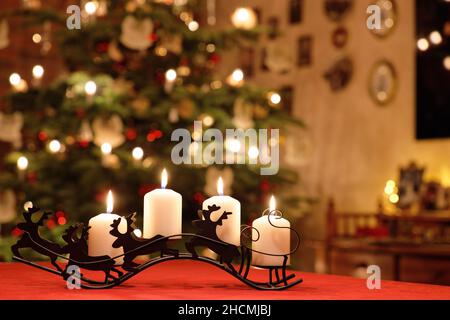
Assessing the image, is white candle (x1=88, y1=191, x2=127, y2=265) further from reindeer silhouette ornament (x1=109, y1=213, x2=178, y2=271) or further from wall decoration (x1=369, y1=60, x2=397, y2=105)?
wall decoration (x1=369, y1=60, x2=397, y2=105)

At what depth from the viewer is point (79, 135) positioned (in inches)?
193

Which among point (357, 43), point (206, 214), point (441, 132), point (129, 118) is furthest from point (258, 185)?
point (206, 214)

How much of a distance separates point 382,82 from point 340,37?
57 cm

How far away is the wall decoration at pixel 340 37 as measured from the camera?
245 inches

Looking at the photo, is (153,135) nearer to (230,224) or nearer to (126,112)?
(126,112)

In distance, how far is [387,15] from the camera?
19.1ft

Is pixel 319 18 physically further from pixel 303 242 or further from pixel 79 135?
pixel 79 135

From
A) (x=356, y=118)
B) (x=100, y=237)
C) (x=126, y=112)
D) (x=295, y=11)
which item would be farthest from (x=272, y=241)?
(x=295, y=11)

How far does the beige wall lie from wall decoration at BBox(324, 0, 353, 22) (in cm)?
→ 6

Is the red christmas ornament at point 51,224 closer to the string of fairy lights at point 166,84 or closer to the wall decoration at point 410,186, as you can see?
the string of fairy lights at point 166,84

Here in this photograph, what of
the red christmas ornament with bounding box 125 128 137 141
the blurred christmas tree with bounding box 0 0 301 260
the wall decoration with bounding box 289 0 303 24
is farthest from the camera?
the wall decoration with bounding box 289 0 303 24

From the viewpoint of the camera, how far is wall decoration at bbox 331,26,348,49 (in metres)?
6.23

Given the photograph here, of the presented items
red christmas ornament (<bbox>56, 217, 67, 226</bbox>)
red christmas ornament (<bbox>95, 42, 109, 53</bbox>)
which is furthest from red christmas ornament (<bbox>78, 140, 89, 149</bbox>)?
red christmas ornament (<bbox>95, 42, 109, 53</bbox>)

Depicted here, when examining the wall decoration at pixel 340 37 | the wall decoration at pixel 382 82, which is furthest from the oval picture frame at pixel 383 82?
the wall decoration at pixel 340 37
